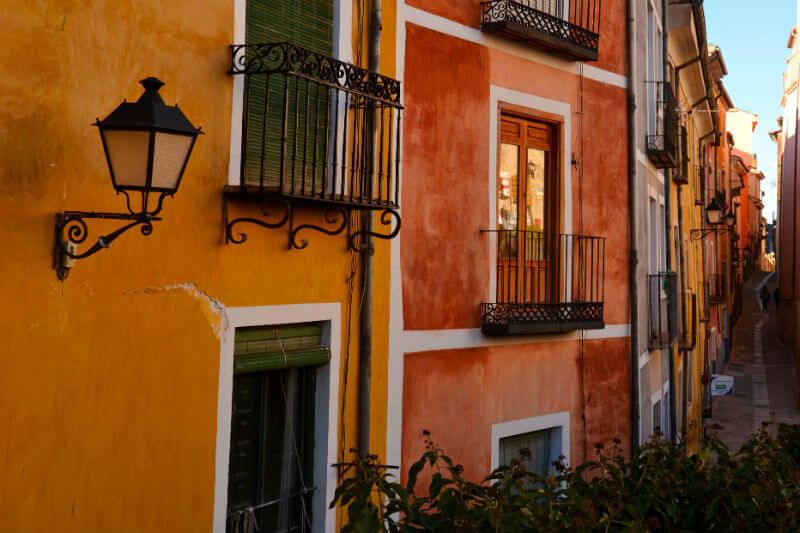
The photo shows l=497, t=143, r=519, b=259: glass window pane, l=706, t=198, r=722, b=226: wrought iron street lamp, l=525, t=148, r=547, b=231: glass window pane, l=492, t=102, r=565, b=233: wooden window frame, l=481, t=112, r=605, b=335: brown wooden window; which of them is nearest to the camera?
l=481, t=112, r=605, b=335: brown wooden window

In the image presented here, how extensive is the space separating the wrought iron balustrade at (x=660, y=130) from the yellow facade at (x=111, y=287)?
23.0 ft

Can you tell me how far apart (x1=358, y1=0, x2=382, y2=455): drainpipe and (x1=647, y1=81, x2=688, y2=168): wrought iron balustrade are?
224 inches

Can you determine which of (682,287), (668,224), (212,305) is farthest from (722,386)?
(212,305)

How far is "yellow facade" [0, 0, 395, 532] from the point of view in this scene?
13.4ft

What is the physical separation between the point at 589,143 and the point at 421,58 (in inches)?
113

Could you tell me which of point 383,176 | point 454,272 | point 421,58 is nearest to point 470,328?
point 454,272

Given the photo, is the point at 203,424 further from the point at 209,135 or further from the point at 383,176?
the point at 383,176

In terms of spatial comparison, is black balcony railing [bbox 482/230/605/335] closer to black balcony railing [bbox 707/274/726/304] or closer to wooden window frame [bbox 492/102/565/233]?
wooden window frame [bbox 492/102/565/233]

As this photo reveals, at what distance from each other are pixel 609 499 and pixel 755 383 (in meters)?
24.1

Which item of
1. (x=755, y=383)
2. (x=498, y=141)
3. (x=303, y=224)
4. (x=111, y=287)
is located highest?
(x=498, y=141)

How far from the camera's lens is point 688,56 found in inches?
612

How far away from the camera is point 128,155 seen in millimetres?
4008

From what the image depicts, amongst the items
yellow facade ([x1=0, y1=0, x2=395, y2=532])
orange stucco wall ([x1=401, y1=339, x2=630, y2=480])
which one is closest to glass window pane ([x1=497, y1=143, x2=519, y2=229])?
orange stucco wall ([x1=401, y1=339, x2=630, y2=480])

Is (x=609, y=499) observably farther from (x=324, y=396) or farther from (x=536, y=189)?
(x=536, y=189)
